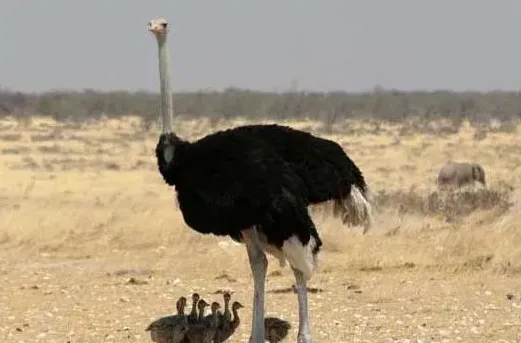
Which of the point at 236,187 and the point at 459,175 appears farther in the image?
the point at 459,175

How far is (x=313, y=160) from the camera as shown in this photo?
8172 mm

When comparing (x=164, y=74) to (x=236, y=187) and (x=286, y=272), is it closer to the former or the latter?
(x=236, y=187)

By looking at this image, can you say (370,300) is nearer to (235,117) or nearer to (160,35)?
(160,35)

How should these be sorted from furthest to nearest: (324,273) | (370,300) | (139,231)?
(139,231)
(324,273)
(370,300)

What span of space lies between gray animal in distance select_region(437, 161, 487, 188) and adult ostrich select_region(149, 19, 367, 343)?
43.4ft

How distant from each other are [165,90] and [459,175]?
44.7ft

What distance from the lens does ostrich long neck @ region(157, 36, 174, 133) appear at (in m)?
8.26

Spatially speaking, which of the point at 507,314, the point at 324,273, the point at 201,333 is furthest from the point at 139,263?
the point at 201,333

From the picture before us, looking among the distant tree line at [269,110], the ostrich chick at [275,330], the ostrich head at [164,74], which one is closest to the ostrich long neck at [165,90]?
the ostrich head at [164,74]

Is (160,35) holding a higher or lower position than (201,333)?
higher

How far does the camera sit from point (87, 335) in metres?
9.46

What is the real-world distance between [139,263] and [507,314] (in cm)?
465

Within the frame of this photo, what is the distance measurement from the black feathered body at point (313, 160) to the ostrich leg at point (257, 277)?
424 mm

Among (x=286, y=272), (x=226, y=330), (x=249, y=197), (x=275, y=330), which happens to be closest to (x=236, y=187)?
Result: (x=249, y=197)
